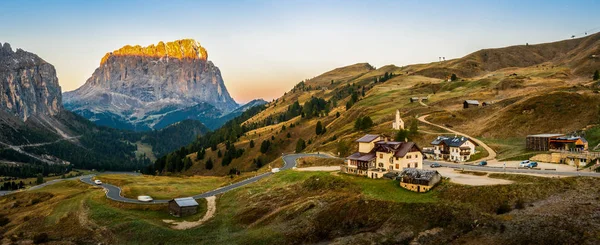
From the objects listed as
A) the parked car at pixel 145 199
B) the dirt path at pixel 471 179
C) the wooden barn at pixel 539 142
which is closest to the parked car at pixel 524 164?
the dirt path at pixel 471 179

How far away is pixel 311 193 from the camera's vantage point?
79.3 meters

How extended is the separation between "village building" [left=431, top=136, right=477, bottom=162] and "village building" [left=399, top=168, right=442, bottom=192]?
3313 cm

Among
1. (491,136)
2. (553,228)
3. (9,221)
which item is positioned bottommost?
(9,221)

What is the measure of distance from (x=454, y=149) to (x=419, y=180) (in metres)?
38.1

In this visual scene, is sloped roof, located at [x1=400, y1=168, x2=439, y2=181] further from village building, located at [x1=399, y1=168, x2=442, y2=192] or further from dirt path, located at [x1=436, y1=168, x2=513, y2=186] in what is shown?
dirt path, located at [x1=436, y1=168, x2=513, y2=186]

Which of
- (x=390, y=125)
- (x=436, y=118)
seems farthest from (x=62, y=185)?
(x=436, y=118)

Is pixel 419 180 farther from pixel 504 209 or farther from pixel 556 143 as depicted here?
pixel 556 143

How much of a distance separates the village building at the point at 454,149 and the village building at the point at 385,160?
18.3 meters

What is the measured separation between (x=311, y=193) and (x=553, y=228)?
130 feet

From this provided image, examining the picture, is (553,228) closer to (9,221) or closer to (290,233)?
(290,233)

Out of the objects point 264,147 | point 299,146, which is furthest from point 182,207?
point 264,147

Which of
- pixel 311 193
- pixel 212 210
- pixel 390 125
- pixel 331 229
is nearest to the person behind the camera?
pixel 331 229

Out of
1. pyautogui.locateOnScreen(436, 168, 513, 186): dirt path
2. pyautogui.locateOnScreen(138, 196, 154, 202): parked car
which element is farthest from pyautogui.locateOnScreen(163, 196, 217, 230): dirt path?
pyautogui.locateOnScreen(436, 168, 513, 186): dirt path

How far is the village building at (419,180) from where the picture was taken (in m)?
70.2
